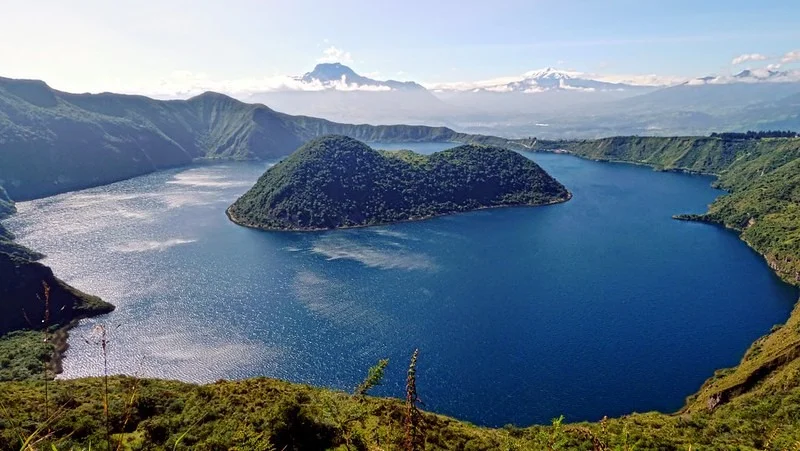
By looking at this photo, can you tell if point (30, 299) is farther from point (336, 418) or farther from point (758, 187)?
point (758, 187)

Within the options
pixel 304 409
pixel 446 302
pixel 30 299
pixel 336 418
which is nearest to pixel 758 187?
pixel 446 302

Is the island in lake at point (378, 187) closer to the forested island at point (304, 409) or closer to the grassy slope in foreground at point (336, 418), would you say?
the forested island at point (304, 409)

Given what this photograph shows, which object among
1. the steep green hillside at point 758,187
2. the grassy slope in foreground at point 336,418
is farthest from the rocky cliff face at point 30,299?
the steep green hillside at point 758,187

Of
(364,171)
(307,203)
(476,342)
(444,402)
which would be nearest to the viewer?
(444,402)

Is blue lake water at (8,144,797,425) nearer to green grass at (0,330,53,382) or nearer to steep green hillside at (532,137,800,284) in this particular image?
green grass at (0,330,53,382)

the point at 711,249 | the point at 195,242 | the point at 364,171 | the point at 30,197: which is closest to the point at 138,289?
the point at 195,242

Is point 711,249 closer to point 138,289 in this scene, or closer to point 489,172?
point 489,172
